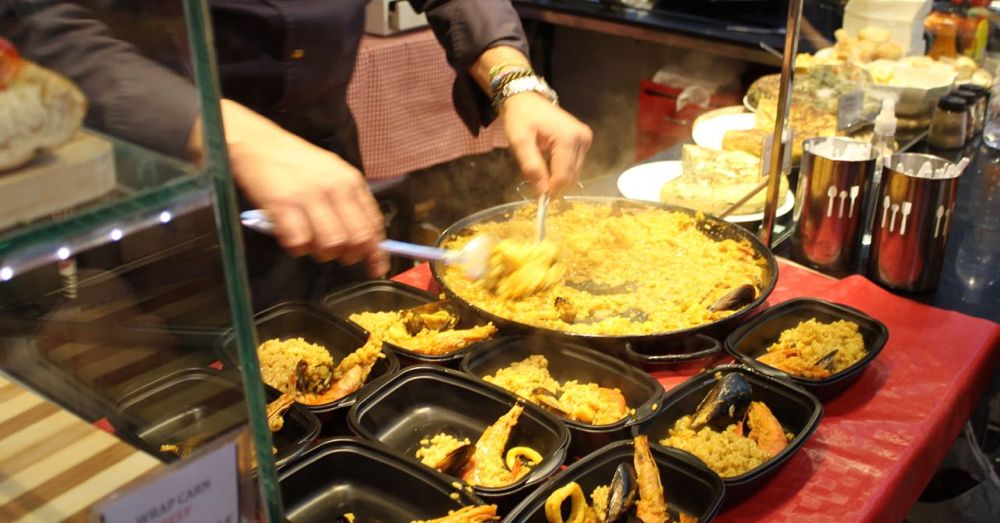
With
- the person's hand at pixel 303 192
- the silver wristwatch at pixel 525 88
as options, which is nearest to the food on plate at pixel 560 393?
the person's hand at pixel 303 192

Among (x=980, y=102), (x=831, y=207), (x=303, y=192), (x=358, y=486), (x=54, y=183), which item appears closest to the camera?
(x=54, y=183)

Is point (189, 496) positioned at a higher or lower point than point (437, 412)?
higher

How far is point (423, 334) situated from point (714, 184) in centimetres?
101

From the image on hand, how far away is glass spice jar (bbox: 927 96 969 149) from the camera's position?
284 centimetres

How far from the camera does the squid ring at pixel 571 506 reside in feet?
4.15

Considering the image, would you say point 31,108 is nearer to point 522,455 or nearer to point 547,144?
point 522,455

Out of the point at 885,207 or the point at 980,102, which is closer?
the point at 885,207

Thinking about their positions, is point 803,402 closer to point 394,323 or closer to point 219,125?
point 394,323

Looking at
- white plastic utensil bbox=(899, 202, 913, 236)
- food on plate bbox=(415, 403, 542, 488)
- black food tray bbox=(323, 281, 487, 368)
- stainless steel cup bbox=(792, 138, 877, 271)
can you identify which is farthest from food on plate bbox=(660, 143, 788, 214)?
food on plate bbox=(415, 403, 542, 488)

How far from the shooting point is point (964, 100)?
9.41ft

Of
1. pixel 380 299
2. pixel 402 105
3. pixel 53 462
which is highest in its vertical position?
pixel 53 462

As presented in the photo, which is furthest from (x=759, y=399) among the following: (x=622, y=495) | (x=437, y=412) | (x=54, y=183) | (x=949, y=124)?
(x=949, y=124)

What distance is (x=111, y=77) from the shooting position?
→ 76 centimetres

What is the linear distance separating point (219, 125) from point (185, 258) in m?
0.22
